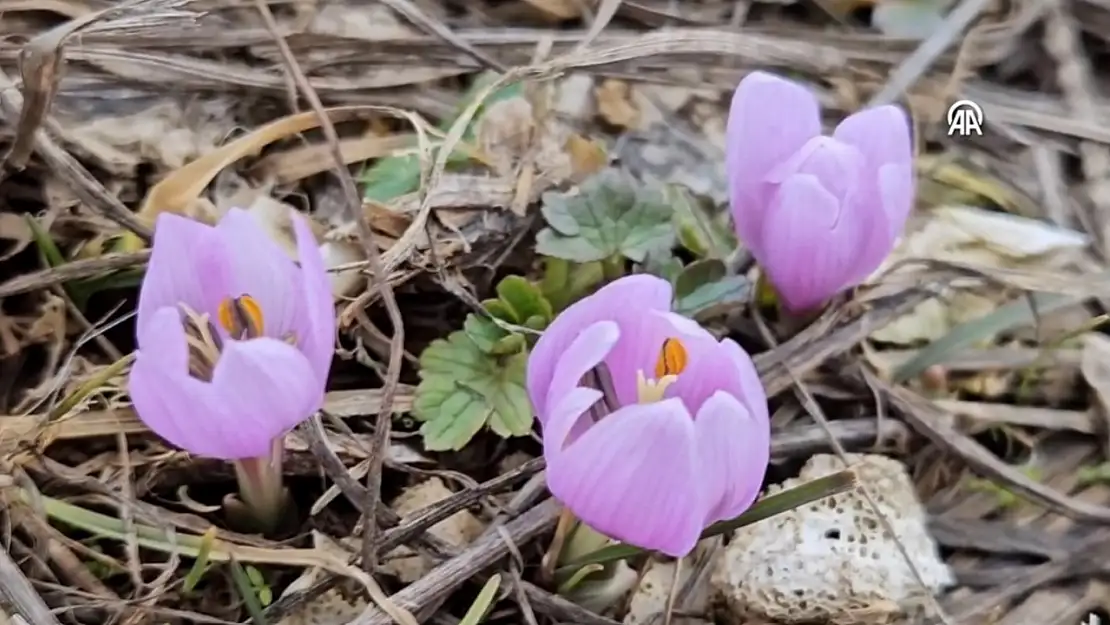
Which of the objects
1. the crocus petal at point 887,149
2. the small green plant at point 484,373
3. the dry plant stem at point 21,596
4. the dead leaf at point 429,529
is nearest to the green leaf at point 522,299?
the small green plant at point 484,373

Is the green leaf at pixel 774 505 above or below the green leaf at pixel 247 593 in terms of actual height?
above

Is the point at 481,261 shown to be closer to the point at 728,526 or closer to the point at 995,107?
the point at 728,526

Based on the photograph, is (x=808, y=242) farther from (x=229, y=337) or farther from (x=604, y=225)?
(x=229, y=337)

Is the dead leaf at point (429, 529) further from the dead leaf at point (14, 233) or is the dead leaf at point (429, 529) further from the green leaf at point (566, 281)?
the dead leaf at point (14, 233)

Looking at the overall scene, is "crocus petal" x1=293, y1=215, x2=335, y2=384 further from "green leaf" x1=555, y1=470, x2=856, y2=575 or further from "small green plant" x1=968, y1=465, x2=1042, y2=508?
"small green plant" x1=968, y1=465, x2=1042, y2=508

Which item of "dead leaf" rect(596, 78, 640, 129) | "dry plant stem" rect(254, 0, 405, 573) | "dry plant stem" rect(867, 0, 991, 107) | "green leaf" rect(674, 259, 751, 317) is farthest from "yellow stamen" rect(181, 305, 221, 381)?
"dry plant stem" rect(867, 0, 991, 107)

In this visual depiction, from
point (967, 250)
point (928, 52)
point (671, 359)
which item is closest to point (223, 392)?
point (671, 359)
